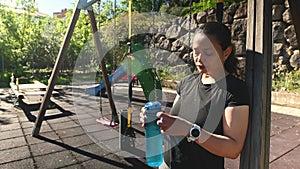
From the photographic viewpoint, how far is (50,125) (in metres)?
3.45

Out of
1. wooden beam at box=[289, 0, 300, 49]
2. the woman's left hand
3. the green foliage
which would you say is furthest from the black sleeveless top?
the green foliage

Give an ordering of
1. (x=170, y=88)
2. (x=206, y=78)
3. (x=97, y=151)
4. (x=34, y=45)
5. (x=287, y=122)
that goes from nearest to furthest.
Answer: (x=206, y=78) → (x=97, y=151) → (x=287, y=122) → (x=170, y=88) → (x=34, y=45)

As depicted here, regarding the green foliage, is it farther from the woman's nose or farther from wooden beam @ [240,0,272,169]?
the woman's nose

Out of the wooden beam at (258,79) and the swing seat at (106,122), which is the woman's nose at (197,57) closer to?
the wooden beam at (258,79)

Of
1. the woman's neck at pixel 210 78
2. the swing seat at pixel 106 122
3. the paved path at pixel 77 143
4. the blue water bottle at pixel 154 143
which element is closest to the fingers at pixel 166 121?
the woman's neck at pixel 210 78

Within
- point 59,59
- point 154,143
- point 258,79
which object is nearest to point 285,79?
point 154,143

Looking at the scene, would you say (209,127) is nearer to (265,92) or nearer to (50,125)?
(265,92)

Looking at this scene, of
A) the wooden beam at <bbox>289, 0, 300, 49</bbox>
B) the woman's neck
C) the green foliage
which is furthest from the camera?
the green foliage

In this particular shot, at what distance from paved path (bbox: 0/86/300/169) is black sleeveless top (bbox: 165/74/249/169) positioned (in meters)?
1.25

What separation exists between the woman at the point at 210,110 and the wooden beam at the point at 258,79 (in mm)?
56

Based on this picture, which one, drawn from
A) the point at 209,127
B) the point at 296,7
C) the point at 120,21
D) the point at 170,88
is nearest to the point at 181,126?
the point at 209,127

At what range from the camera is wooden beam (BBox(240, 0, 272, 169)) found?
0.84 metres

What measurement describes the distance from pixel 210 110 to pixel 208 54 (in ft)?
0.68

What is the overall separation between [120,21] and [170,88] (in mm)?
2798
